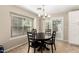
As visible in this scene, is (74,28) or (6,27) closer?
(6,27)

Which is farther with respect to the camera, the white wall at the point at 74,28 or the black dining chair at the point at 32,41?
the white wall at the point at 74,28

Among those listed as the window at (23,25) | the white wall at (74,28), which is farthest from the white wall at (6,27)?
the white wall at (74,28)

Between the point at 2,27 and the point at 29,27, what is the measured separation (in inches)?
72.5

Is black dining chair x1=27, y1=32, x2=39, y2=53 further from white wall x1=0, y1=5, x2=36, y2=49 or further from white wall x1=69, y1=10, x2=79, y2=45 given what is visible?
white wall x1=69, y1=10, x2=79, y2=45

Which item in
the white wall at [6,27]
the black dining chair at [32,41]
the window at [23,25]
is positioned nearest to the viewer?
the white wall at [6,27]

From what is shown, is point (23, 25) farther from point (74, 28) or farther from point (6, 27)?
point (74, 28)

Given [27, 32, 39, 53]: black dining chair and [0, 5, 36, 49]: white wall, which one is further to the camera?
[27, 32, 39, 53]: black dining chair

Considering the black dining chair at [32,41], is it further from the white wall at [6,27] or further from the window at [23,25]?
the window at [23,25]

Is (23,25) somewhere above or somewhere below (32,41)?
above

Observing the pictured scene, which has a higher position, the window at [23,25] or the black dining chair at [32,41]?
the window at [23,25]

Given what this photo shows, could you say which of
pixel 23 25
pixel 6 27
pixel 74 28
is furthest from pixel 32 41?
pixel 74 28

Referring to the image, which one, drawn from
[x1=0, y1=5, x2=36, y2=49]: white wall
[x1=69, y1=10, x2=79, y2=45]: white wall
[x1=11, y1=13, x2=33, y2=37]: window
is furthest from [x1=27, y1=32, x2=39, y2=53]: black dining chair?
[x1=69, y1=10, x2=79, y2=45]: white wall

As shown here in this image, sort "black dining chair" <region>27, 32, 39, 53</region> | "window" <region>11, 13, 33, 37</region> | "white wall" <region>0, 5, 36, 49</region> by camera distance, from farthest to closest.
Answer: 1. "window" <region>11, 13, 33, 37</region>
2. "black dining chair" <region>27, 32, 39, 53</region>
3. "white wall" <region>0, 5, 36, 49</region>

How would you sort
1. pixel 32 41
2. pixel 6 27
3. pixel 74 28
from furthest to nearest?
pixel 74 28 < pixel 32 41 < pixel 6 27
